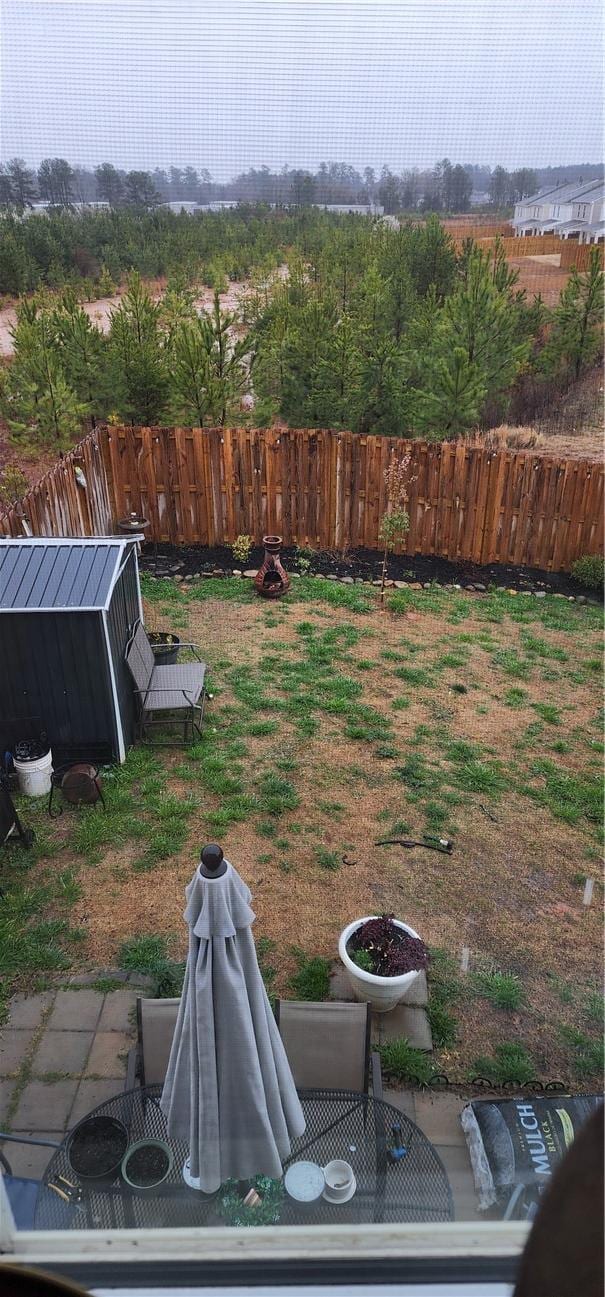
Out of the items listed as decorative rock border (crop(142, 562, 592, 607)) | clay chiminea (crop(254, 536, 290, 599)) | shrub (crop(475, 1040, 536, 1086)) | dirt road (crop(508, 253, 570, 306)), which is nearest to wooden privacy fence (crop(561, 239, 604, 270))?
dirt road (crop(508, 253, 570, 306))

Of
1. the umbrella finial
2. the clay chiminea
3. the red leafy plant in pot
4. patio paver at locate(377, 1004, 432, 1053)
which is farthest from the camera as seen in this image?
the clay chiminea

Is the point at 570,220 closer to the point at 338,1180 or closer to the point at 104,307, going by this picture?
the point at 104,307

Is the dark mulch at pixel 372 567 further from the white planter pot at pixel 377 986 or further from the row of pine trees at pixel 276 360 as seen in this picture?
the white planter pot at pixel 377 986

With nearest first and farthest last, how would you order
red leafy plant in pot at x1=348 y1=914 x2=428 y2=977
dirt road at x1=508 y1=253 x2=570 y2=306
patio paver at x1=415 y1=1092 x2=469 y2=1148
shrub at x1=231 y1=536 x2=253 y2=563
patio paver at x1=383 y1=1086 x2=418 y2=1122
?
patio paver at x1=415 y1=1092 x2=469 y2=1148, patio paver at x1=383 y1=1086 x2=418 y2=1122, red leafy plant in pot at x1=348 y1=914 x2=428 y2=977, shrub at x1=231 y1=536 x2=253 y2=563, dirt road at x1=508 y1=253 x2=570 y2=306

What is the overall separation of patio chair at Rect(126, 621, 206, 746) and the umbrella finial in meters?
2.49

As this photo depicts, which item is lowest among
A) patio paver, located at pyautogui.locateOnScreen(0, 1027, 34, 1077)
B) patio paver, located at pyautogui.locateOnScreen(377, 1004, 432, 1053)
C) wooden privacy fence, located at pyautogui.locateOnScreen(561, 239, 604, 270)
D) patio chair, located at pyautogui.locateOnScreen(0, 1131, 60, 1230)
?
patio paver, located at pyautogui.locateOnScreen(377, 1004, 432, 1053)

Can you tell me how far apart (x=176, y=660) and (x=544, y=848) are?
2.45m

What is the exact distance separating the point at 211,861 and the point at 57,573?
257 centimetres

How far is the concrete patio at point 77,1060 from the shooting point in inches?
86.0

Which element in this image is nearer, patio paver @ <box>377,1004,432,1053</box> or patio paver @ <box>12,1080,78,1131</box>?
patio paver @ <box>12,1080,78,1131</box>

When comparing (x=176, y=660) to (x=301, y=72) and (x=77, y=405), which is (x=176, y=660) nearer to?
(x=77, y=405)

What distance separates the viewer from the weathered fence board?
21.6 feet

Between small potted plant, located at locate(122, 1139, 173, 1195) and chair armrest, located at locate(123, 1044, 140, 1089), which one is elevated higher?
small potted plant, located at locate(122, 1139, 173, 1195)

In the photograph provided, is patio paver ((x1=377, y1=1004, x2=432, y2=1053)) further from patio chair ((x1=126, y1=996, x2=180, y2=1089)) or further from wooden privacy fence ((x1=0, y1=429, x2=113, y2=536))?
wooden privacy fence ((x1=0, y1=429, x2=113, y2=536))
